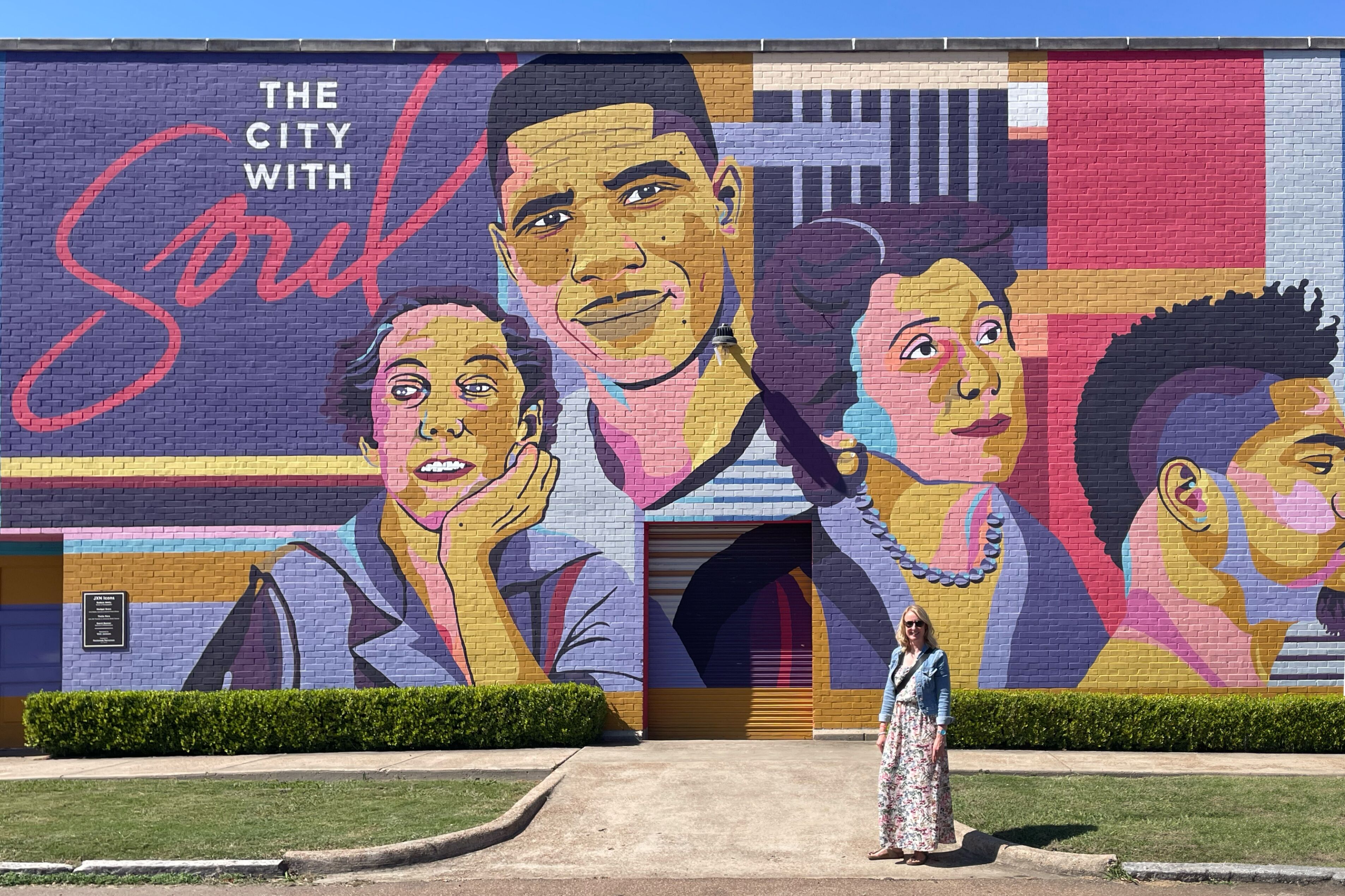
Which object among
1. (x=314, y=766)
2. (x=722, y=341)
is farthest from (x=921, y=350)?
(x=314, y=766)

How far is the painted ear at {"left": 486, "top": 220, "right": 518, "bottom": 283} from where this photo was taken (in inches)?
593

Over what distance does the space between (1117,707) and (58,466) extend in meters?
14.0

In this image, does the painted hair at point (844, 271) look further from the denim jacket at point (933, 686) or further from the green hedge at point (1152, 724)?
the denim jacket at point (933, 686)

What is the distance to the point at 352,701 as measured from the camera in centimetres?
1408

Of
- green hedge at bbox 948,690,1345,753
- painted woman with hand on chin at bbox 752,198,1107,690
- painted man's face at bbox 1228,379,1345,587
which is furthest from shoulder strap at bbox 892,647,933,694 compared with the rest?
painted man's face at bbox 1228,379,1345,587

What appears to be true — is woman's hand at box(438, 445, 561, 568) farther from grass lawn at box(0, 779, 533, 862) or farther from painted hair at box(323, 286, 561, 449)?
grass lawn at box(0, 779, 533, 862)

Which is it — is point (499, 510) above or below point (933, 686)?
above

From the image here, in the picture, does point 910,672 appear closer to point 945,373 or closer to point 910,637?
point 910,637

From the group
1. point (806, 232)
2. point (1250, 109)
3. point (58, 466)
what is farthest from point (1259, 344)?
point (58, 466)

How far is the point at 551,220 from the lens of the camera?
15.1m

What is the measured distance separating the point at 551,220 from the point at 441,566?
4.87 meters

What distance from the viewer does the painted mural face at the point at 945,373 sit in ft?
48.4

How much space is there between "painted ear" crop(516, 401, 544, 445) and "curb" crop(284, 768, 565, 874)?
6143 mm

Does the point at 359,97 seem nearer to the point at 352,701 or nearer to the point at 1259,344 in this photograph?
the point at 352,701
